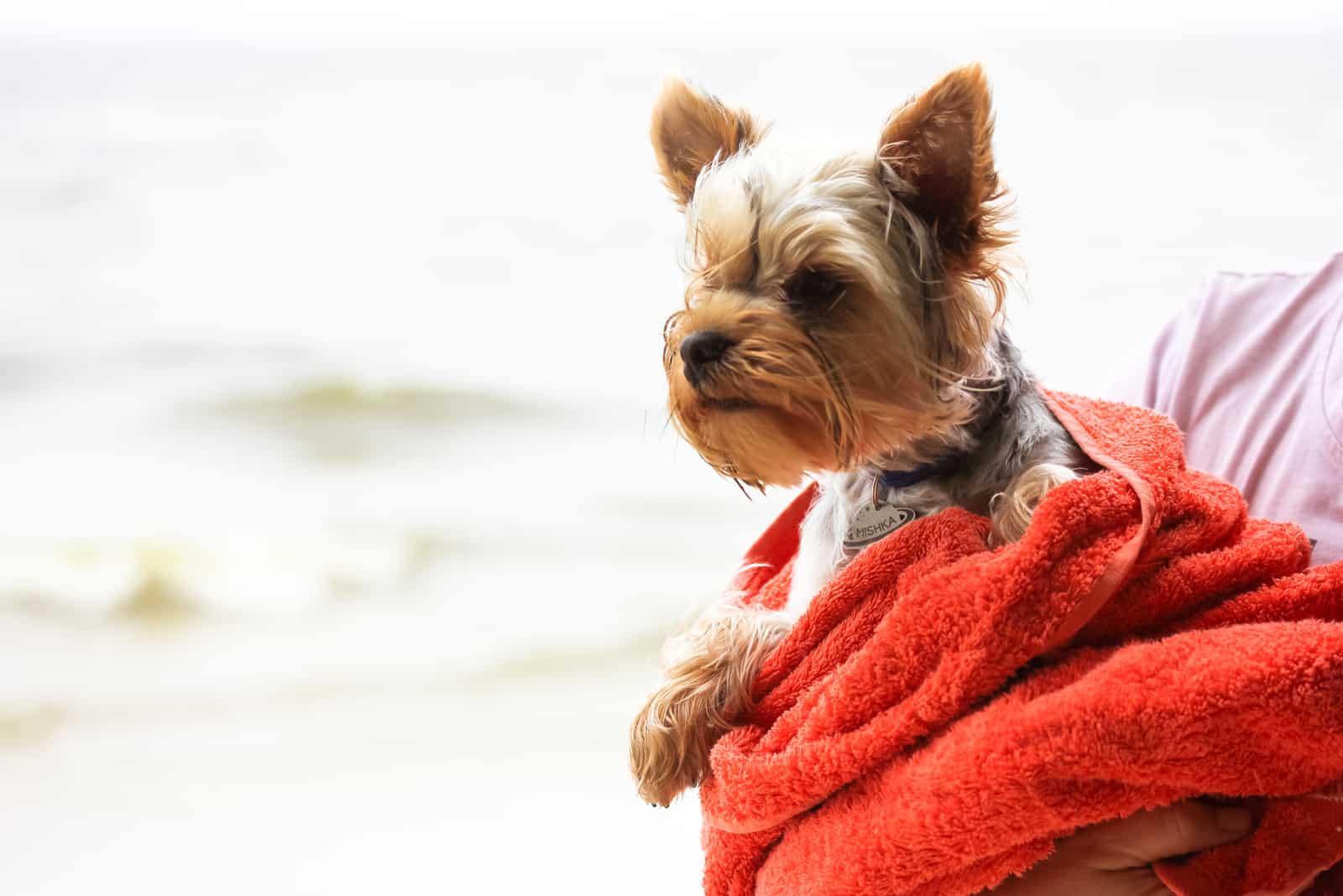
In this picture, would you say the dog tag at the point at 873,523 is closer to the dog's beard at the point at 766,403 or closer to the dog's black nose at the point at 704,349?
the dog's beard at the point at 766,403

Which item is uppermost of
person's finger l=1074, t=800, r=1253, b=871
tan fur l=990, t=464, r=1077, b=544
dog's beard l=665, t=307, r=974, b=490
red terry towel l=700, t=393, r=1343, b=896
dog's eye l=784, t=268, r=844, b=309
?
dog's eye l=784, t=268, r=844, b=309

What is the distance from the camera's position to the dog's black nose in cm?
107

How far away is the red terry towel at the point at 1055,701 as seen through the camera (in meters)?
0.90

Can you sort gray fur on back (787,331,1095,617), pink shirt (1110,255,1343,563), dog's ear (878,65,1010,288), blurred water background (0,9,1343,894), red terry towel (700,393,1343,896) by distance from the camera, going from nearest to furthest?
red terry towel (700,393,1343,896) → dog's ear (878,65,1010,288) → gray fur on back (787,331,1095,617) → pink shirt (1110,255,1343,563) → blurred water background (0,9,1343,894)

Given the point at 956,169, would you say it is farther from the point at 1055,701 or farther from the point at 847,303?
the point at 1055,701

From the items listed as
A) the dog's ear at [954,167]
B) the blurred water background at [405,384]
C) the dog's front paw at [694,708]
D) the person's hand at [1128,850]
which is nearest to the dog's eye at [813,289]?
the dog's ear at [954,167]

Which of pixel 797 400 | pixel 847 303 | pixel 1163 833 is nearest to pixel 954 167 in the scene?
pixel 847 303

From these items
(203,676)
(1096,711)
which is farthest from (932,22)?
(203,676)

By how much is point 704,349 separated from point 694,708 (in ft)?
1.17

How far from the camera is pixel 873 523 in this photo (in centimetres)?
117

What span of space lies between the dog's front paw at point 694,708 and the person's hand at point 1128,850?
300mm

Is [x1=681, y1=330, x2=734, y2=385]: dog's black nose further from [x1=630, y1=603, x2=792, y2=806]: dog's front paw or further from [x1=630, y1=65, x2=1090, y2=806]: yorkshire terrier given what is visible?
[x1=630, y1=603, x2=792, y2=806]: dog's front paw

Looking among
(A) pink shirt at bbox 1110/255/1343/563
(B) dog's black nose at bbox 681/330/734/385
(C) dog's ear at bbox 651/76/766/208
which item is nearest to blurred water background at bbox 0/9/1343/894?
(A) pink shirt at bbox 1110/255/1343/563

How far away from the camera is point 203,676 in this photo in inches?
74.0
